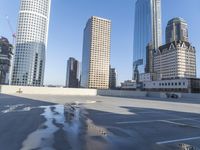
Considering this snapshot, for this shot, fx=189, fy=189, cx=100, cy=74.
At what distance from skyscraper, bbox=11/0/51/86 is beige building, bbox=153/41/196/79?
4038 inches

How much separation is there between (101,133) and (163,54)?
16850 centimetres

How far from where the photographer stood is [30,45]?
6019 inches

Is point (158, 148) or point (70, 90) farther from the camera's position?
point (70, 90)

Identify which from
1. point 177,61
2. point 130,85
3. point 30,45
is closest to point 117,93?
point 130,85

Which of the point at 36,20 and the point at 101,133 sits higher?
the point at 36,20

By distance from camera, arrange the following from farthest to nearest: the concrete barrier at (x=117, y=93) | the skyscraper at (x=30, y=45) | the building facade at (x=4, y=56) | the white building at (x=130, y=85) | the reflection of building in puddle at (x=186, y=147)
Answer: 1. the skyscraper at (x=30, y=45)
2. the white building at (x=130, y=85)
3. the building facade at (x=4, y=56)
4. the concrete barrier at (x=117, y=93)
5. the reflection of building in puddle at (x=186, y=147)

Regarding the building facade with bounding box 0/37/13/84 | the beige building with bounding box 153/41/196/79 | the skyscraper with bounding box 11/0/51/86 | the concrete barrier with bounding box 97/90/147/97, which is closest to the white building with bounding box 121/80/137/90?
the beige building with bounding box 153/41/196/79

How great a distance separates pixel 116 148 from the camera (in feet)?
18.5

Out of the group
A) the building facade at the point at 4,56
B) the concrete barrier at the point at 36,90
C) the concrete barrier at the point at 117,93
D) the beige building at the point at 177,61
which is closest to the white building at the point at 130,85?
the beige building at the point at 177,61

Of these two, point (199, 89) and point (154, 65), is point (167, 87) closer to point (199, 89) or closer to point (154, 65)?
point (199, 89)

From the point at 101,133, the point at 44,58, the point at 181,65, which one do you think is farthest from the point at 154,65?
the point at 101,133

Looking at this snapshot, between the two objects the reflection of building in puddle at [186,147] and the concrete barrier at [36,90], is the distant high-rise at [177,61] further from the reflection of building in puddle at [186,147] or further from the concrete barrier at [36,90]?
the reflection of building in puddle at [186,147]

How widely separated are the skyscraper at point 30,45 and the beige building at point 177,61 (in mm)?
102568

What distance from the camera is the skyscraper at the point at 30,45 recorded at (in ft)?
488
